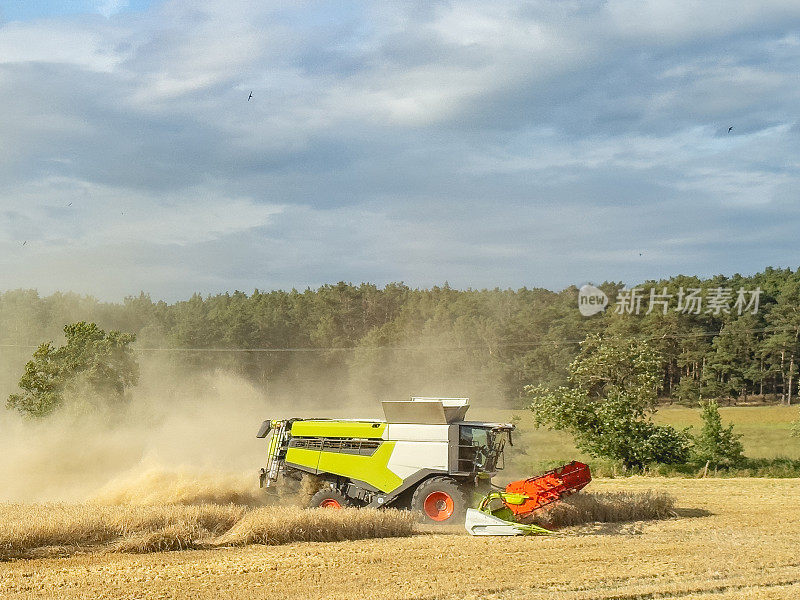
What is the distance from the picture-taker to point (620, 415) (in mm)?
28859

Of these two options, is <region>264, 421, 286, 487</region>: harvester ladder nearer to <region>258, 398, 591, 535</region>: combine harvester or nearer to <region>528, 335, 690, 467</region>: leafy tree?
<region>258, 398, 591, 535</region>: combine harvester

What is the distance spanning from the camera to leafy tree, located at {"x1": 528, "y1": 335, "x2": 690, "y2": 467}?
1125 inches

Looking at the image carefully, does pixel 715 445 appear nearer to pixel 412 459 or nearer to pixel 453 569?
pixel 412 459

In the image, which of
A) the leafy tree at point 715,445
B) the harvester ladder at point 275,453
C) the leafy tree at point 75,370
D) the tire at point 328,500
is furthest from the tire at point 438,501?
the leafy tree at point 75,370

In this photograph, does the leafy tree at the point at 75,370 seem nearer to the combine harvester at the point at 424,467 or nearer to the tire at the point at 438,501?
the combine harvester at the point at 424,467

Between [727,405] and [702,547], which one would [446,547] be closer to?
[702,547]

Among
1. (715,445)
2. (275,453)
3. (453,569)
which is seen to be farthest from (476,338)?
(453,569)

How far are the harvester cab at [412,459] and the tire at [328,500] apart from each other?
0.02 meters

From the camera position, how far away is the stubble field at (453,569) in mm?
10125

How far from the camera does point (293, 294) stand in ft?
239

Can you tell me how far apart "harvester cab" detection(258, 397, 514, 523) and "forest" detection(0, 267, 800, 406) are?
1487 inches

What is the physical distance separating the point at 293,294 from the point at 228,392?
1482 inches

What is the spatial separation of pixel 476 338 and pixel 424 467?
147ft

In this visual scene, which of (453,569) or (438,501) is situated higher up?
(438,501)
